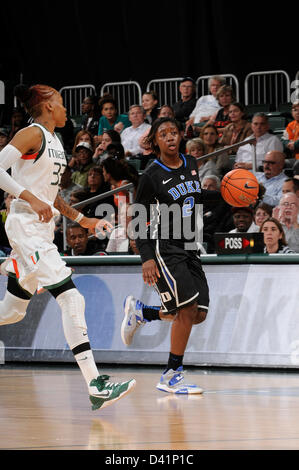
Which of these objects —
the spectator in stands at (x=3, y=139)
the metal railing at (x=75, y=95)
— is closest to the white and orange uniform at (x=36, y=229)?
the spectator in stands at (x=3, y=139)

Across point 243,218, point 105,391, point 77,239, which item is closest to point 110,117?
point 77,239

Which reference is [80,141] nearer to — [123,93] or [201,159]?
[123,93]

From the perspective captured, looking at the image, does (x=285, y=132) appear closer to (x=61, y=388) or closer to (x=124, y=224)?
(x=124, y=224)

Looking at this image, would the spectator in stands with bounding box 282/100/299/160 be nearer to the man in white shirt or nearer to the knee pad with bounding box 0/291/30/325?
the man in white shirt

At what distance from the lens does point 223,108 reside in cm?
1400

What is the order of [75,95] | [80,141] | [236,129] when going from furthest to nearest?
1. [75,95]
2. [80,141]
3. [236,129]

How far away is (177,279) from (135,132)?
756cm

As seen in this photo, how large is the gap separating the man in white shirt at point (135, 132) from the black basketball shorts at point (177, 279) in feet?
23.5

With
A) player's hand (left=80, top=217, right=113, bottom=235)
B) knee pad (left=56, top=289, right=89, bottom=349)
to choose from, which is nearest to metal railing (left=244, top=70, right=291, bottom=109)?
player's hand (left=80, top=217, right=113, bottom=235)

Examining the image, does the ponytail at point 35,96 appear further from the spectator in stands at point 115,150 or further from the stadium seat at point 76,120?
the stadium seat at point 76,120

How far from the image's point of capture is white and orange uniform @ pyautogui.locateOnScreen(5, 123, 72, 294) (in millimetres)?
6418

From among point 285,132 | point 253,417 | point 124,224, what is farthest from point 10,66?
point 253,417

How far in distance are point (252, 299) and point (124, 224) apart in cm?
264

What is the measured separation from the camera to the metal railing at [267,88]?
16.1 meters
